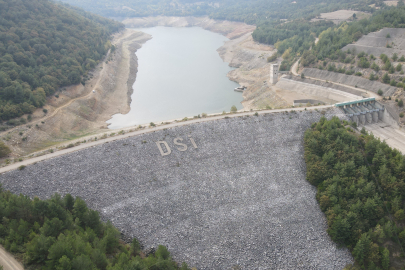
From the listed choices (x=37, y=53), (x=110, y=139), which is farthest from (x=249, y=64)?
(x=110, y=139)

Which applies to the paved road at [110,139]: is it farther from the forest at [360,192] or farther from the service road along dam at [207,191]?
the forest at [360,192]

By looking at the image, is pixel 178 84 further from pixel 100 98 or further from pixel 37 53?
pixel 37 53

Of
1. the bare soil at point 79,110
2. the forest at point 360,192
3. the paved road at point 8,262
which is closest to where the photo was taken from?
the paved road at point 8,262

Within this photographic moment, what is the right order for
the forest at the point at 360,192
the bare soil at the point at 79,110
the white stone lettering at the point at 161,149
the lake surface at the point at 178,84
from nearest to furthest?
the forest at the point at 360,192
the white stone lettering at the point at 161,149
the bare soil at the point at 79,110
the lake surface at the point at 178,84

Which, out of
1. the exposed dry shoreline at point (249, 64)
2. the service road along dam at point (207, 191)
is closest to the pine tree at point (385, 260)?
the service road along dam at point (207, 191)

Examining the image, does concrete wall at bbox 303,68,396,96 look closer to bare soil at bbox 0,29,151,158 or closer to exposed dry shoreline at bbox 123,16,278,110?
exposed dry shoreline at bbox 123,16,278,110

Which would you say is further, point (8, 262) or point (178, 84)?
point (178, 84)

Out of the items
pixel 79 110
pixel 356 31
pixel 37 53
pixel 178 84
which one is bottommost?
pixel 178 84
